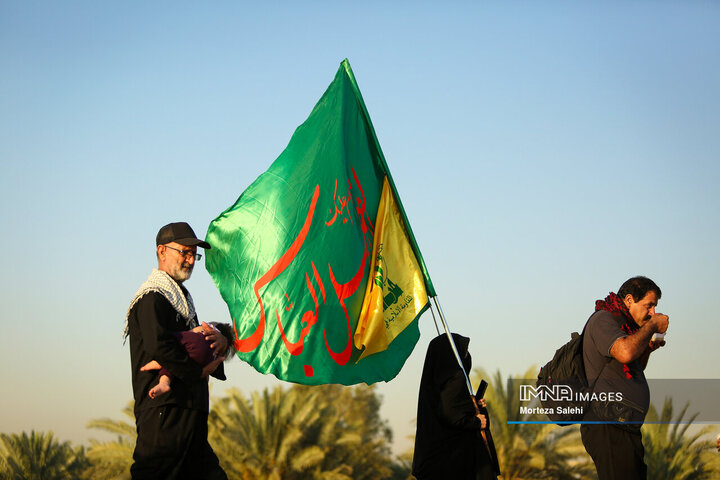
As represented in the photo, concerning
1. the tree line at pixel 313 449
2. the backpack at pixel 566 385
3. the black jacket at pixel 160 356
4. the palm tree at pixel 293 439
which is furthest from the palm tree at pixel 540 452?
the black jacket at pixel 160 356

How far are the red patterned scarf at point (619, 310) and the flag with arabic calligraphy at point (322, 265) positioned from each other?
57.3 inches

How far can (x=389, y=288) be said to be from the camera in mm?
6965

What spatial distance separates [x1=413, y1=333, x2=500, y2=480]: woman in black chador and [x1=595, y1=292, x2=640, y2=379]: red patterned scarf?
1.25m

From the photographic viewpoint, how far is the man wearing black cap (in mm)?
5199

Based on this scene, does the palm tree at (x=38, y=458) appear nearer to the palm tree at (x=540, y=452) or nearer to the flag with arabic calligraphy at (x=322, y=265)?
the palm tree at (x=540, y=452)

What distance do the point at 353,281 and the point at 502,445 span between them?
47.0ft

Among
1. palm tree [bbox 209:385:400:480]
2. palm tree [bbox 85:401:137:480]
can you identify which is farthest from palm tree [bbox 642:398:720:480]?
palm tree [bbox 85:401:137:480]

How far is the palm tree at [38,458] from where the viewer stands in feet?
66.4

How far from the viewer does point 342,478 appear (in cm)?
2044

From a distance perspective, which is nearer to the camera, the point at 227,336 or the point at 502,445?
the point at 227,336

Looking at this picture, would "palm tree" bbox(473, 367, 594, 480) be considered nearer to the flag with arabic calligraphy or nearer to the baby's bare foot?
the flag with arabic calligraphy

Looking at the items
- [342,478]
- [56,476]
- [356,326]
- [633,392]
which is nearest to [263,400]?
[342,478]

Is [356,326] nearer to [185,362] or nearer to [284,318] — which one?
[284,318]

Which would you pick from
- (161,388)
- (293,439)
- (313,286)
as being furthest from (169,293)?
(293,439)
